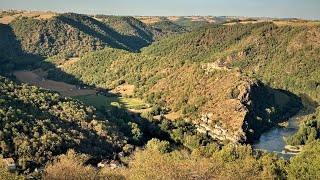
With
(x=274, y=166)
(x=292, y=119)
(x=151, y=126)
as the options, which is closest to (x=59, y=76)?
(x=151, y=126)

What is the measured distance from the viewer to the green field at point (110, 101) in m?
122

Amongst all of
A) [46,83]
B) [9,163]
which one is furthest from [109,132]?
[46,83]

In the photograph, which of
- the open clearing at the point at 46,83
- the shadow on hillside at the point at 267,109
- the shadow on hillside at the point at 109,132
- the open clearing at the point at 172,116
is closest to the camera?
the shadow on hillside at the point at 109,132

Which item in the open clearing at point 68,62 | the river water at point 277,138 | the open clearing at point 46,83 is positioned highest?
the open clearing at point 68,62

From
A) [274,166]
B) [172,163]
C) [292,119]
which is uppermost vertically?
[172,163]

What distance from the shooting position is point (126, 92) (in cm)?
14225

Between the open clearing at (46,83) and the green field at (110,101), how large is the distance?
7079 millimetres

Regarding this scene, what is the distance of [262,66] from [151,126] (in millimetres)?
105314

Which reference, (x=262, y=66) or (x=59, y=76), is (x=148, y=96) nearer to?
(x=59, y=76)

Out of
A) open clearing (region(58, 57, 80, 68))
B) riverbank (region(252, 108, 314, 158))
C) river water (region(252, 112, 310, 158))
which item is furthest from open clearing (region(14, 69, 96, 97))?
riverbank (region(252, 108, 314, 158))

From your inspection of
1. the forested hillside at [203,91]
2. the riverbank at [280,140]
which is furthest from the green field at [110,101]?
the riverbank at [280,140]

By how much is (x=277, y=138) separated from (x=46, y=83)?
81799 millimetres

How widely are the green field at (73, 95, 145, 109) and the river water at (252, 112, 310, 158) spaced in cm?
3560

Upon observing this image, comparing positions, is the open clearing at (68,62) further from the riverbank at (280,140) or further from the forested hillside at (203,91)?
the riverbank at (280,140)
